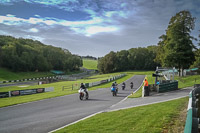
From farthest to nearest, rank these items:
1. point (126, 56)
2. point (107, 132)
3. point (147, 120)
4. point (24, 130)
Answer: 1. point (126, 56)
2. point (24, 130)
3. point (147, 120)
4. point (107, 132)

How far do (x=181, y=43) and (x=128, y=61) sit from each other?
82.2m

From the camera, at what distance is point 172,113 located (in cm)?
792

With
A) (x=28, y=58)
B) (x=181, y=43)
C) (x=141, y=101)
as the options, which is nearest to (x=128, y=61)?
(x=28, y=58)

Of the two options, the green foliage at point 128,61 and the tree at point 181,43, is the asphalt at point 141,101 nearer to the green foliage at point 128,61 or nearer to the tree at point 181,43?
the tree at point 181,43

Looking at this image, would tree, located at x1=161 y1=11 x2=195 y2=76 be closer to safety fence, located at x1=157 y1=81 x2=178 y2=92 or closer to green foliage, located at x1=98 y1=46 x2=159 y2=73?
safety fence, located at x1=157 y1=81 x2=178 y2=92

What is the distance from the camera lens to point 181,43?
35.8m

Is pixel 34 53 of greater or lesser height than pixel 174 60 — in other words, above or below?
above

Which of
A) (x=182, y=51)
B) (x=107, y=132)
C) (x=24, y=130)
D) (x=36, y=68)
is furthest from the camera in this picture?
(x=36, y=68)

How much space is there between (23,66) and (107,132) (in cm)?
8852

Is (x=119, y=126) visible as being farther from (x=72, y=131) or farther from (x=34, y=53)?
(x=34, y=53)

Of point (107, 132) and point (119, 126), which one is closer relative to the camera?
point (107, 132)

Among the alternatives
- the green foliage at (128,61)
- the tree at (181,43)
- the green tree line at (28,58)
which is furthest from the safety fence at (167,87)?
the green foliage at (128,61)

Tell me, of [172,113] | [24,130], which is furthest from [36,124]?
[172,113]

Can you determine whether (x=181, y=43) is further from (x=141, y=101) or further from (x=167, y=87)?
(x=141, y=101)
